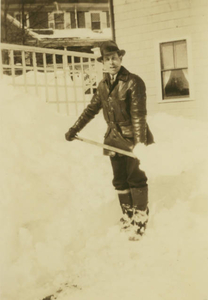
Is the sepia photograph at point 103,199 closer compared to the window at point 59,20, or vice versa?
the sepia photograph at point 103,199

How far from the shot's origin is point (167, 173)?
3.98 m

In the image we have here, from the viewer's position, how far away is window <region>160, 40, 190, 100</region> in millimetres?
5961

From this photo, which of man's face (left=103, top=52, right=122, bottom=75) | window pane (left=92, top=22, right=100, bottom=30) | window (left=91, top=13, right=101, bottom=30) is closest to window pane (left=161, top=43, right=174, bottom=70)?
man's face (left=103, top=52, right=122, bottom=75)

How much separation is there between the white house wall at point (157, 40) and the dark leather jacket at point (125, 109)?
2.98 metres

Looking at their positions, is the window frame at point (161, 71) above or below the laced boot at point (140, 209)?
above

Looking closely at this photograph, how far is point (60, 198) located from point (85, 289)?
1175mm

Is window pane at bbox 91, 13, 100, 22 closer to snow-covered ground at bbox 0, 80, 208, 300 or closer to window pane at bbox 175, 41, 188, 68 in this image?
window pane at bbox 175, 41, 188, 68

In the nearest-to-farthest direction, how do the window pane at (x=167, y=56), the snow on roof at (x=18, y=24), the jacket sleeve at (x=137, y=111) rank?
the jacket sleeve at (x=137, y=111) → the window pane at (x=167, y=56) → the snow on roof at (x=18, y=24)

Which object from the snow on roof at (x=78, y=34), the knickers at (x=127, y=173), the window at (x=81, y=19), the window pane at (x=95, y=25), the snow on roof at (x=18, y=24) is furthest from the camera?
the window pane at (x=95, y=25)

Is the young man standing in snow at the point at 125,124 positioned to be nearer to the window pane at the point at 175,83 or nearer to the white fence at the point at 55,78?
the white fence at the point at 55,78

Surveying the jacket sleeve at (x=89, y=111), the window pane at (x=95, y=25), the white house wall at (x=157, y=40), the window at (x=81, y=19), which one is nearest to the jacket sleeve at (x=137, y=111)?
the jacket sleeve at (x=89, y=111)

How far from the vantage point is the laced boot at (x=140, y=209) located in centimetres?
302

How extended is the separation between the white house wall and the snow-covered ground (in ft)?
5.41

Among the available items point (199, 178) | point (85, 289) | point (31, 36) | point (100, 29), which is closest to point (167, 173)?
point (199, 178)
